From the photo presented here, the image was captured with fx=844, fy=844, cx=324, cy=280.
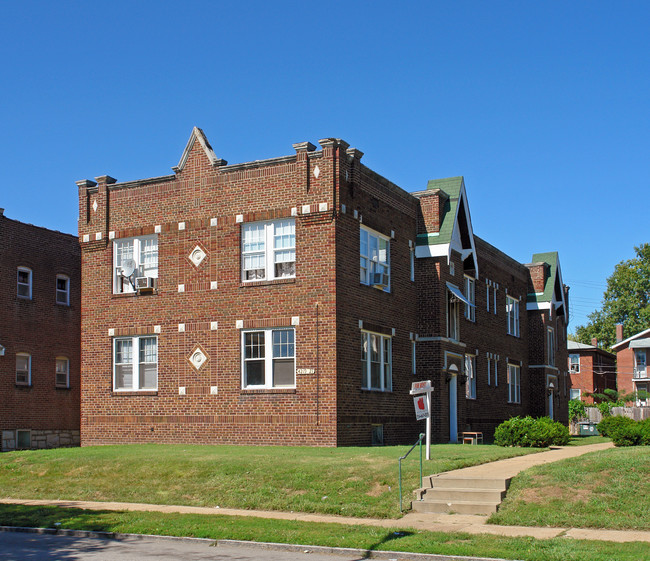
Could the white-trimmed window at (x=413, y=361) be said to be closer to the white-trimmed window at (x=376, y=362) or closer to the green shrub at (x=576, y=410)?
the white-trimmed window at (x=376, y=362)

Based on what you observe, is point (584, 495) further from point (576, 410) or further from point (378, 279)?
point (576, 410)

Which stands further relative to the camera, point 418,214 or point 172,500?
point 418,214

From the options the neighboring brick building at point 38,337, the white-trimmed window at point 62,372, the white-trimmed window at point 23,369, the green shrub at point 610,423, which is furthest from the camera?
the white-trimmed window at point 62,372

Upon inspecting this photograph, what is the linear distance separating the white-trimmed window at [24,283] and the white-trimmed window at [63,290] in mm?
1656

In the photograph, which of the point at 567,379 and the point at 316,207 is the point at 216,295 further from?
the point at 567,379

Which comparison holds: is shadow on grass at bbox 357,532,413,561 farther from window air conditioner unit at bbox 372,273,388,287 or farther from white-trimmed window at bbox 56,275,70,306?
white-trimmed window at bbox 56,275,70,306

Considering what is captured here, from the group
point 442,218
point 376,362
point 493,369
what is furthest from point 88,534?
point 493,369

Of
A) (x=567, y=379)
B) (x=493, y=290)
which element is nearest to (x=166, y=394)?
(x=493, y=290)

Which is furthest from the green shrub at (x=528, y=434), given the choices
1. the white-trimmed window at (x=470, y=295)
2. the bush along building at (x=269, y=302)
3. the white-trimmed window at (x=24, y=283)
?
the white-trimmed window at (x=24, y=283)

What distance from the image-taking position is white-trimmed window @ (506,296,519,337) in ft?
141

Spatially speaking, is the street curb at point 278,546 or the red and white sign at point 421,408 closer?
the street curb at point 278,546

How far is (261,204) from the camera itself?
26.8m

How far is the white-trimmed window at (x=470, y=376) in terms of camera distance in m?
35.7

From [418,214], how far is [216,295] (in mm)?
8559
